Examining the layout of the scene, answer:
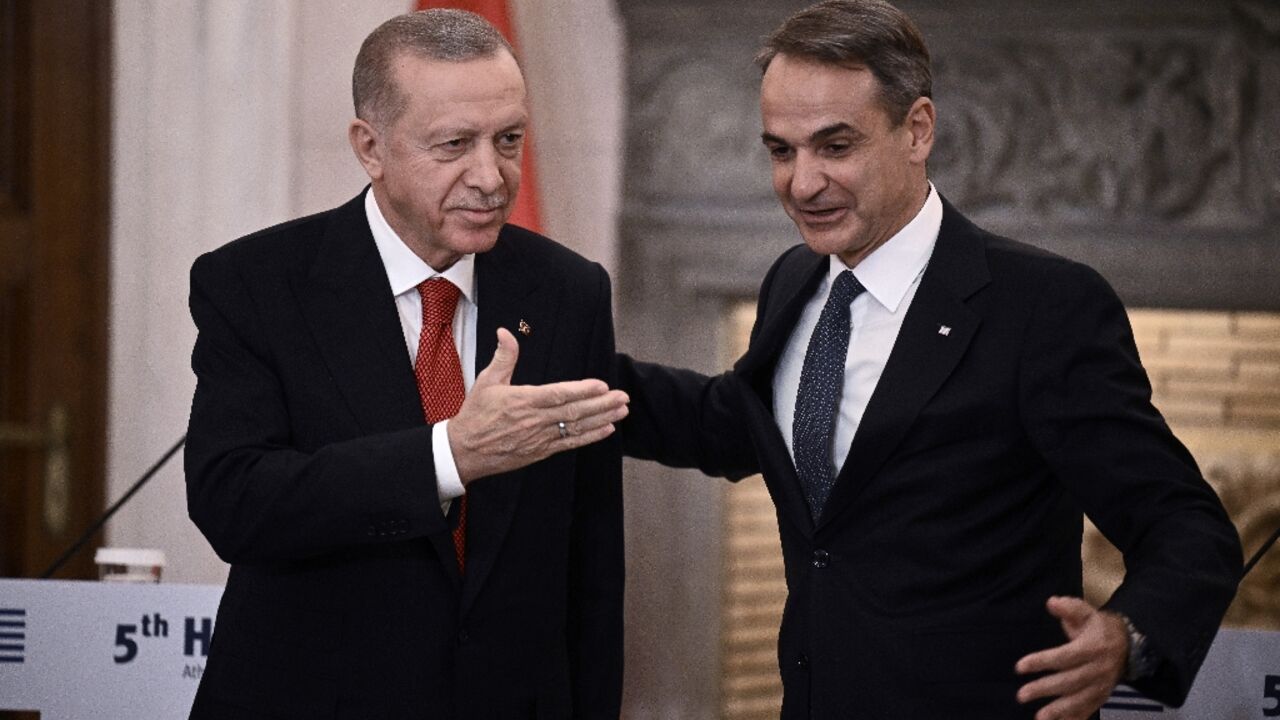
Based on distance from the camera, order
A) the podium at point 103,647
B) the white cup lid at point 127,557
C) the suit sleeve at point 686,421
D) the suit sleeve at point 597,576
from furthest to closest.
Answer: the white cup lid at point 127,557
the podium at point 103,647
the suit sleeve at point 686,421
the suit sleeve at point 597,576

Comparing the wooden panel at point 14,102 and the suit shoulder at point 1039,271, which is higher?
the wooden panel at point 14,102

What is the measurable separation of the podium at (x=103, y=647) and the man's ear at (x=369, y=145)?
0.96 meters

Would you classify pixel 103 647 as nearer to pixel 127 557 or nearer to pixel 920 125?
pixel 127 557

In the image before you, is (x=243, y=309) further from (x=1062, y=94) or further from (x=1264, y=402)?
(x=1264, y=402)

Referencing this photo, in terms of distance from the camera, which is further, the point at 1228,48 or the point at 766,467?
the point at 1228,48

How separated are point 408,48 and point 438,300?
34 centimetres

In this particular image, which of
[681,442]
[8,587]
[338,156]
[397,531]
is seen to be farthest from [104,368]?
[397,531]

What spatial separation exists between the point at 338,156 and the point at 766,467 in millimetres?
2517

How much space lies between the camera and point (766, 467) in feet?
7.22

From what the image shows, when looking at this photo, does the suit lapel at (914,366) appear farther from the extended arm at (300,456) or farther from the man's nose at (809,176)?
the extended arm at (300,456)

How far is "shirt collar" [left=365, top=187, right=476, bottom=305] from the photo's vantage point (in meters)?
2.17

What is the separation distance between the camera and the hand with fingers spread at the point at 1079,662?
5.78 feet

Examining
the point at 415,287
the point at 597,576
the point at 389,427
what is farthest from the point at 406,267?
the point at 597,576

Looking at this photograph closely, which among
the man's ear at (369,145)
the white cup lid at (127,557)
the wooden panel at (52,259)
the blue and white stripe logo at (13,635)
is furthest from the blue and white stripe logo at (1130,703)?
the wooden panel at (52,259)
